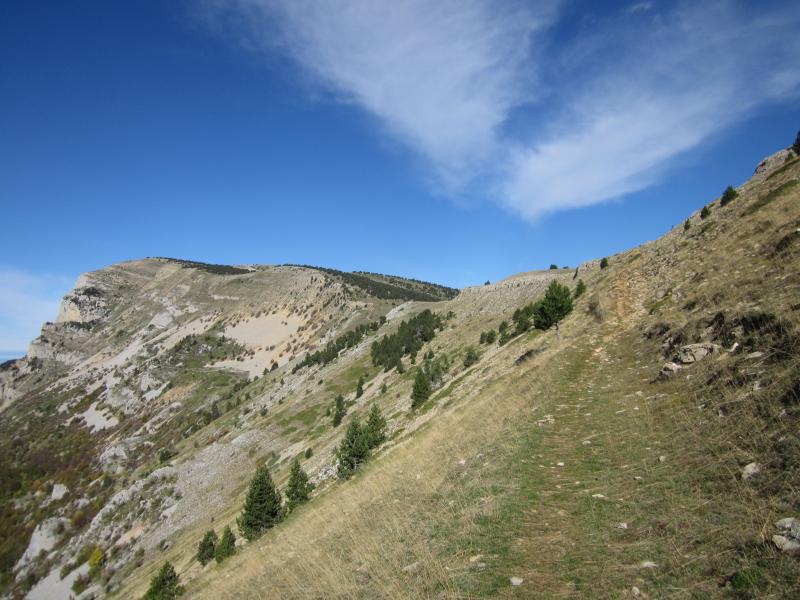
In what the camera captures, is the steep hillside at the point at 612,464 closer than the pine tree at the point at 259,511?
Yes

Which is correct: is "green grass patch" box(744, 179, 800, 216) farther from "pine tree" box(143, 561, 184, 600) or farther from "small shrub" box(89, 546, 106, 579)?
"small shrub" box(89, 546, 106, 579)

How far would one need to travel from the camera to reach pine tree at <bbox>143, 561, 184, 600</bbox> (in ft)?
114

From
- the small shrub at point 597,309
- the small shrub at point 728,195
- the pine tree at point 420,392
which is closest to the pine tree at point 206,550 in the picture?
the pine tree at point 420,392

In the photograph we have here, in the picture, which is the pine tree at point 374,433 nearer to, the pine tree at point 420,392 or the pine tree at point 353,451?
the pine tree at point 353,451

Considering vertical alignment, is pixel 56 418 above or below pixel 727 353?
above

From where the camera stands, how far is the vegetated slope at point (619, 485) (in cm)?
555

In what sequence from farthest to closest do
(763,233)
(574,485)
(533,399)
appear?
(763,233), (533,399), (574,485)

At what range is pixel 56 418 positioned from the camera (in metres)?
170

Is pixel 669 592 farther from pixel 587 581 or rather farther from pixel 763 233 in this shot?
pixel 763 233

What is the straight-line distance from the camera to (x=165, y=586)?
38.5m

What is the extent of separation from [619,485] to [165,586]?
46576 millimetres

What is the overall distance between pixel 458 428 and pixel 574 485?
12.4 m

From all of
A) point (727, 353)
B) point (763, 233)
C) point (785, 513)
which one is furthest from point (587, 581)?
point (763, 233)

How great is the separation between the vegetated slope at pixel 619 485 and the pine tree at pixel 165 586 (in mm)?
28709
